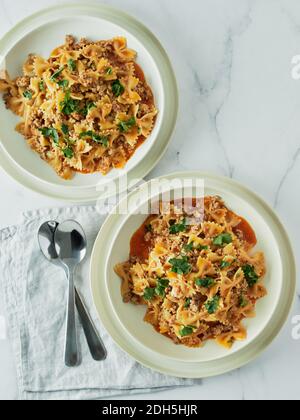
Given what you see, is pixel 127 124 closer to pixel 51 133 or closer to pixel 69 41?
pixel 51 133

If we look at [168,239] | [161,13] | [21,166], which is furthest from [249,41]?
[21,166]

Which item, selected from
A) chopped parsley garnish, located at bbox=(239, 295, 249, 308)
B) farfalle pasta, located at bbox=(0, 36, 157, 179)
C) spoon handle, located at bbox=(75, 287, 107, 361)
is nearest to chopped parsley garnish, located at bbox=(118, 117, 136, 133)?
farfalle pasta, located at bbox=(0, 36, 157, 179)

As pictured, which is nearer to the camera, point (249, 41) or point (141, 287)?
point (141, 287)

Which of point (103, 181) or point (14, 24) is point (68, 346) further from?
point (14, 24)

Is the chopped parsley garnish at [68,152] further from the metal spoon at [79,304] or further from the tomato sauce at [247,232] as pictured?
the tomato sauce at [247,232]

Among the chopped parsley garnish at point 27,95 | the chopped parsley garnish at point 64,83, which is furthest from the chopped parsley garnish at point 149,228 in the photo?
the chopped parsley garnish at point 27,95

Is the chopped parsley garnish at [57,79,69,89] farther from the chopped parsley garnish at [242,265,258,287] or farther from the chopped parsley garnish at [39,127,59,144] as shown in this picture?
the chopped parsley garnish at [242,265,258,287]
